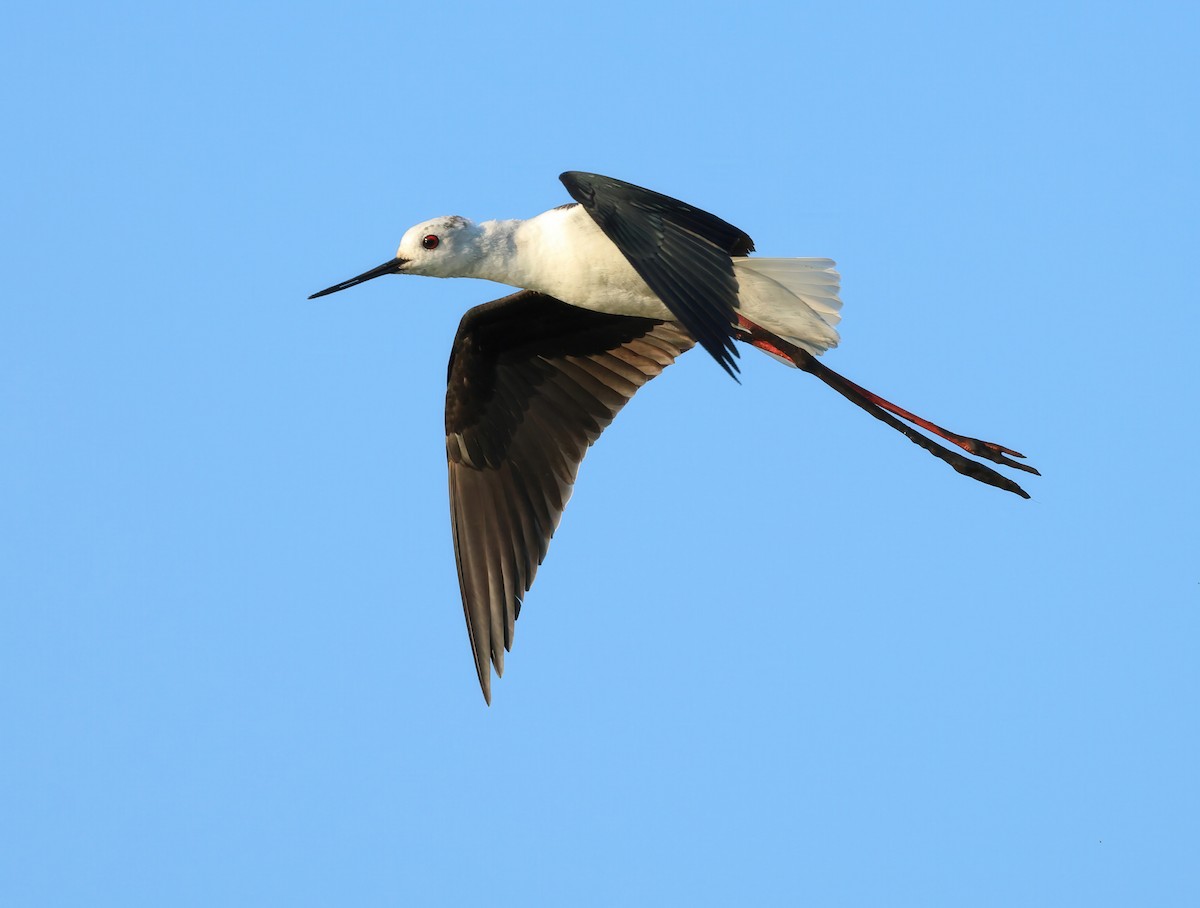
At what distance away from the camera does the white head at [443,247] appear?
7.74m

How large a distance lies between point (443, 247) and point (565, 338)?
1.21 m

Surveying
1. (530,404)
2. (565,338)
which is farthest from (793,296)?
(530,404)

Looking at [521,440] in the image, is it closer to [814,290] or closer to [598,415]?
[598,415]

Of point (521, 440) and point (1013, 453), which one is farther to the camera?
point (521, 440)

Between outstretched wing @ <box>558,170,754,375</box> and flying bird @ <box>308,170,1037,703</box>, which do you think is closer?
outstretched wing @ <box>558,170,754,375</box>

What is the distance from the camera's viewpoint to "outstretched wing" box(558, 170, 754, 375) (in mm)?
6305

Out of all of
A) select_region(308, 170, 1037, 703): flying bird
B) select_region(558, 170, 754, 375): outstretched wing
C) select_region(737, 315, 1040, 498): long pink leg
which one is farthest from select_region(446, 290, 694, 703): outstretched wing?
select_region(558, 170, 754, 375): outstretched wing

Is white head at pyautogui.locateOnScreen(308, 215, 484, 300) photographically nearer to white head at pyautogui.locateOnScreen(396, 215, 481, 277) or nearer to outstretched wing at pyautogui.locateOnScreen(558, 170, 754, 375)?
white head at pyautogui.locateOnScreen(396, 215, 481, 277)

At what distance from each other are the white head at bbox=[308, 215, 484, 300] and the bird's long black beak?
0.13 feet

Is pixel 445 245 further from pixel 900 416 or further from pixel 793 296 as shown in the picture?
pixel 900 416

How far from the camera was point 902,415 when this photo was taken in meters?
8.23

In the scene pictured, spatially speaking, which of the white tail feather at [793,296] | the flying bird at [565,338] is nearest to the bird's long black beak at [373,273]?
the flying bird at [565,338]

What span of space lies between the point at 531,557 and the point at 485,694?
747mm

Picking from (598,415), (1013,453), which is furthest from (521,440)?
(1013,453)
